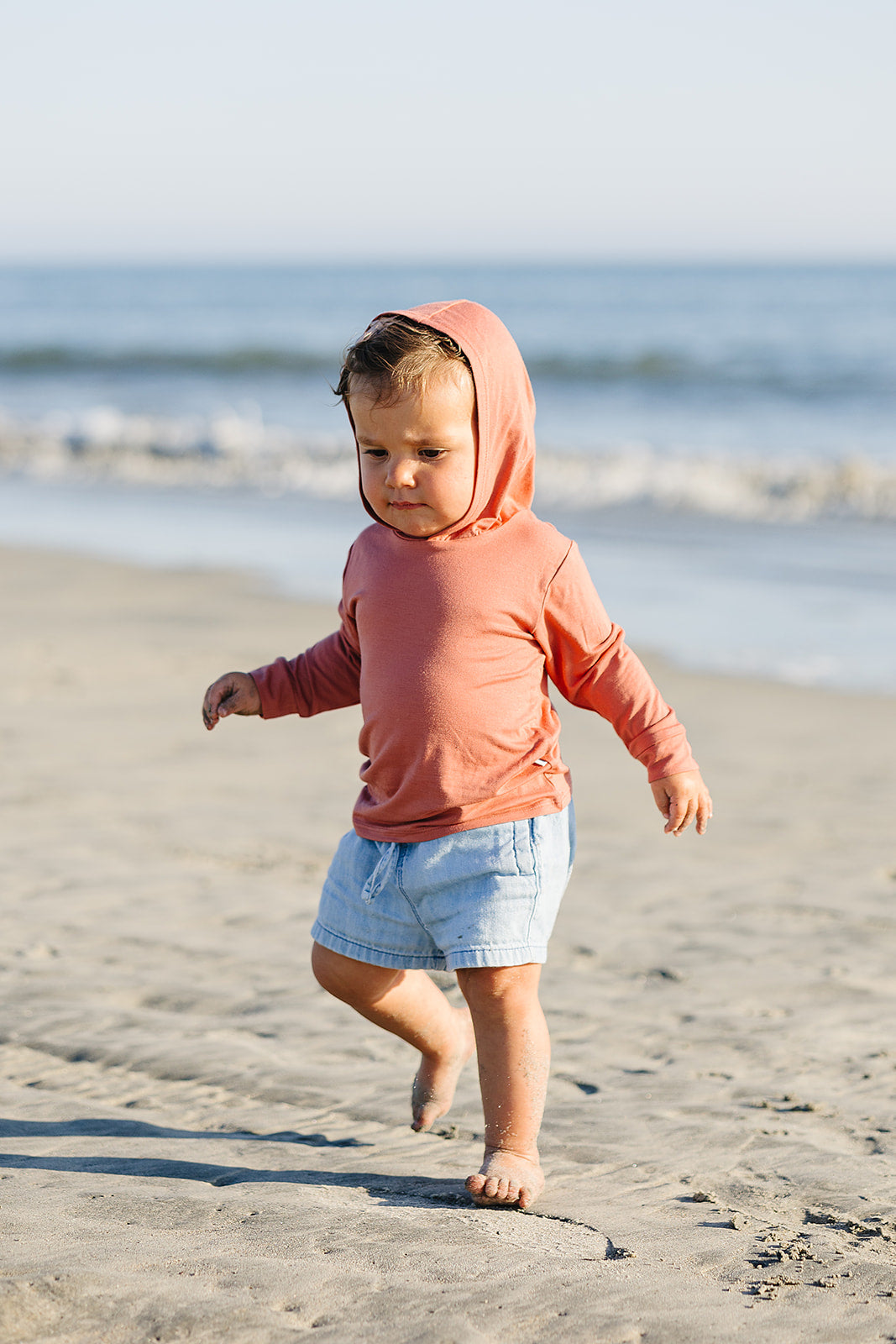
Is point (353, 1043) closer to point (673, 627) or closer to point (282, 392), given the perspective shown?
point (673, 627)

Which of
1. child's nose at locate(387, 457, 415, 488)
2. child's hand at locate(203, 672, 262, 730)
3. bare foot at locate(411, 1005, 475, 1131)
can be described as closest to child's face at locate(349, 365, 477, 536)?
child's nose at locate(387, 457, 415, 488)

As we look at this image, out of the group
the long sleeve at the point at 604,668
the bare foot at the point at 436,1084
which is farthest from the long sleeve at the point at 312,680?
the bare foot at the point at 436,1084

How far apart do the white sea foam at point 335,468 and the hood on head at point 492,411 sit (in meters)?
9.44

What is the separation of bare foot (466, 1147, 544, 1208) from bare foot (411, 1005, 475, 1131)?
27 cm

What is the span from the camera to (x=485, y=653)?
240 cm

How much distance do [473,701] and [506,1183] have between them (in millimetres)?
826

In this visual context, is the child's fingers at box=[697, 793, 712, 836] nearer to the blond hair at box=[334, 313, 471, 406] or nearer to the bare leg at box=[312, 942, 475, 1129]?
the bare leg at box=[312, 942, 475, 1129]

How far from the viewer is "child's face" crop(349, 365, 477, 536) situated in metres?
2.34

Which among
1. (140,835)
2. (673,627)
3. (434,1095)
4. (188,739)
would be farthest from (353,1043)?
(673,627)

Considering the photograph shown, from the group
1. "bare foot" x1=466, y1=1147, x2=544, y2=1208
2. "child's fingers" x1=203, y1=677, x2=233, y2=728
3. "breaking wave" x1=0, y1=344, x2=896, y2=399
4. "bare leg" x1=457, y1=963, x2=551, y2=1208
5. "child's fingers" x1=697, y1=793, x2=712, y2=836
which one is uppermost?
"breaking wave" x1=0, y1=344, x2=896, y2=399

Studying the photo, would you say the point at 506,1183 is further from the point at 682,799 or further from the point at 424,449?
→ the point at 424,449

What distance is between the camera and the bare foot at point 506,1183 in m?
2.36

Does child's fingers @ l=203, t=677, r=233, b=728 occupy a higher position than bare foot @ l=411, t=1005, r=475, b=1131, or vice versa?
child's fingers @ l=203, t=677, r=233, b=728

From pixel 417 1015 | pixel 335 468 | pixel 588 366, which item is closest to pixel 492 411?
pixel 417 1015
